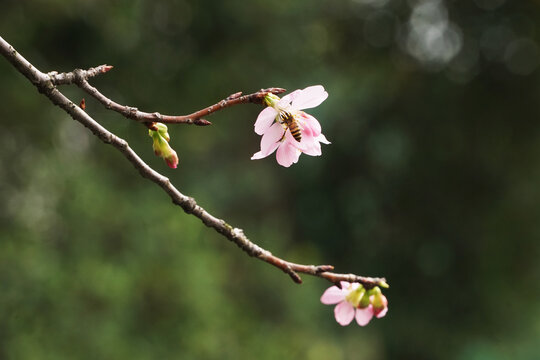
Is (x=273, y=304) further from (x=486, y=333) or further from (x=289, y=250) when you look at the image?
(x=486, y=333)

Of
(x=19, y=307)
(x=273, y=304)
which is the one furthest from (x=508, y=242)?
(x=19, y=307)

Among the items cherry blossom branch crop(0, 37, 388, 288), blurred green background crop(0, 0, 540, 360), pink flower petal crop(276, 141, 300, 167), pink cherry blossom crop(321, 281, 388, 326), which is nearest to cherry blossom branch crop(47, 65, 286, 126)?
cherry blossom branch crop(0, 37, 388, 288)

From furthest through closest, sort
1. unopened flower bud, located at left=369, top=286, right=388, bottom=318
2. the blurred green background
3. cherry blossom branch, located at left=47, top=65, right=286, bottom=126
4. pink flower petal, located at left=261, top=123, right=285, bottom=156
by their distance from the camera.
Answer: the blurred green background < unopened flower bud, located at left=369, top=286, right=388, bottom=318 < pink flower petal, located at left=261, top=123, right=285, bottom=156 < cherry blossom branch, located at left=47, top=65, right=286, bottom=126

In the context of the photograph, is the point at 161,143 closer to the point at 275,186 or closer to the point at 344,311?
the point at 344,311

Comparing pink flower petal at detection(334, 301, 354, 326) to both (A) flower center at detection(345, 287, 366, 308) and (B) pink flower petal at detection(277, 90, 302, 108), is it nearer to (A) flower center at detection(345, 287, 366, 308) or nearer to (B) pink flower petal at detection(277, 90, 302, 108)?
(A) flower center at detection(345, 287, 366, 308)

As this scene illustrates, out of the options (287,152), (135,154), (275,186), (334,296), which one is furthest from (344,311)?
(275,186)

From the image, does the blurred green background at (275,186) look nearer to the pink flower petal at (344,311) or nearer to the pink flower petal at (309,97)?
the pink flower petal at (344,311)
